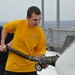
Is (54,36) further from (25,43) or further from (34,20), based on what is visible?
(34,20)

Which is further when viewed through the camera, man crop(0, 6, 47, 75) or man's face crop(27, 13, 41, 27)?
man crop(0, 6, 47, 75)

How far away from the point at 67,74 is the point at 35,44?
249 cm

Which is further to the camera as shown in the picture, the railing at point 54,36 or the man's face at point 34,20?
the railing at point 54,36

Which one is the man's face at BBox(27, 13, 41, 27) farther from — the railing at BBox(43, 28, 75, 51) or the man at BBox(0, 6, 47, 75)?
the railing at BBox(43, 28, 75, 51)

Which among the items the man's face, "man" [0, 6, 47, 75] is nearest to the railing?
"man" [0, 6, 47, 75]

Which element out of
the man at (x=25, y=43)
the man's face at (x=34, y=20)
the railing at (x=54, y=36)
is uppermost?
the man's face at (x=34, y=20)

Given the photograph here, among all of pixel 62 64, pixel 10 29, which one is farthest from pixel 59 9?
pixel 62 64

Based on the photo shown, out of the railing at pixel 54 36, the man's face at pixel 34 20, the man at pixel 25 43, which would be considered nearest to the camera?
the man's face at pixel 34 20

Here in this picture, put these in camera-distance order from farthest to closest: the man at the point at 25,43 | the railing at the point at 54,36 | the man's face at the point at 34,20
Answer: the railing at the point at 54,36 → the man at the point at 25,43 → the man's face at the point at 34,20

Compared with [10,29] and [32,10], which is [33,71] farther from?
[32,10]

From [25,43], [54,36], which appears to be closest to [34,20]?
[25,43]

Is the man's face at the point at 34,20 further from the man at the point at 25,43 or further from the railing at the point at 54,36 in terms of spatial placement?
the railing at the point at 54,36

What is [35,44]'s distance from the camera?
3662mm

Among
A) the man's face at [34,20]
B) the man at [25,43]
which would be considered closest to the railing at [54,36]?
the man at [25,43]
